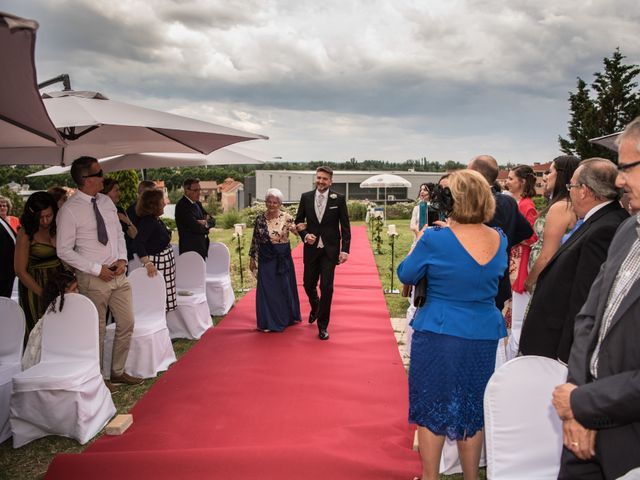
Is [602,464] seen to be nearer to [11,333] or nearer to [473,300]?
[473,300]

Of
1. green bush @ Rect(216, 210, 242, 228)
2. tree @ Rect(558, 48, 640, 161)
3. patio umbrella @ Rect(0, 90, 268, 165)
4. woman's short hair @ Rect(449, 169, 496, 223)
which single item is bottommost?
green bush @ Rect(216, 210, 242, 228)

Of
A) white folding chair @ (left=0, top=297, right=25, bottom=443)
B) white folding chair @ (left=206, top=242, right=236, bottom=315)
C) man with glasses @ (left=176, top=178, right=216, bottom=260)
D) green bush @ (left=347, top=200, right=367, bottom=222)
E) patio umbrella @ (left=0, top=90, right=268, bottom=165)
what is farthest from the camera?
green bush @ (left=347, top=200, right=367, bottom=222)

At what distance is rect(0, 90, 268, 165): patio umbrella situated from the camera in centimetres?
379

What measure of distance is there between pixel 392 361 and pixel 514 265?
1.51 meters

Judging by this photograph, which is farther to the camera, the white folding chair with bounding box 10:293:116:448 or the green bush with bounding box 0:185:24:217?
the green bush with bounding box 0:185:24:217

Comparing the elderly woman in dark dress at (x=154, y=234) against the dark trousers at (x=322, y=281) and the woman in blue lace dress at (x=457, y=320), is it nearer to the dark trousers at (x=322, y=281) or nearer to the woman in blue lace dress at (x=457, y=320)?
the dark trousers at (x=322, y=281)

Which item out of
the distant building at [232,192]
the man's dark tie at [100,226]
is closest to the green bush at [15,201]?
the man's dark tie at [100,226]

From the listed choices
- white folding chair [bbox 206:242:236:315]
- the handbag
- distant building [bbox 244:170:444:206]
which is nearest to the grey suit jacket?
the handbag

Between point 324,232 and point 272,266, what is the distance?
74 cm

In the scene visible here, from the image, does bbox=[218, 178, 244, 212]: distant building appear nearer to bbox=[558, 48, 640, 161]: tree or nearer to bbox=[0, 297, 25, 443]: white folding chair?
bbox=[558, 48, 640, 161]: tree

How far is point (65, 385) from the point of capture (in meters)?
3.56

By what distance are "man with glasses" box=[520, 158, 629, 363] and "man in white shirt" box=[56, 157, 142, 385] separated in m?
3.33

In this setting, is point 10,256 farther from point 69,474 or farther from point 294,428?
point 294,428

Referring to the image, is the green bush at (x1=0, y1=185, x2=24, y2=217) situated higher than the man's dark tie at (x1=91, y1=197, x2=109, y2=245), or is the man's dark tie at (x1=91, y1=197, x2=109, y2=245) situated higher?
the man's dark tie at (x1=91, y1=197, x2=109, y2=245)
